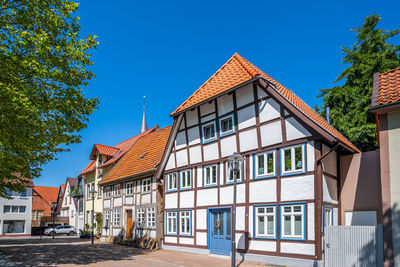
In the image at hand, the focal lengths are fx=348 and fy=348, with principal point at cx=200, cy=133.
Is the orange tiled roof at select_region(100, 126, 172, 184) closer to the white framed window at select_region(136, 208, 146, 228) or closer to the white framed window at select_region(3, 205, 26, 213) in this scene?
the white framed window at select_region(136, 208, 146, 228)

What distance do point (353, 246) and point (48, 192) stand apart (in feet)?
215

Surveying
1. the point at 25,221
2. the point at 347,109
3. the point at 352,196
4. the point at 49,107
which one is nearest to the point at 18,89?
the point at 49,107

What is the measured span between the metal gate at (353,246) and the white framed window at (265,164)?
3.60 meters

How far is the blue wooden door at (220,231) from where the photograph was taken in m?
16.4

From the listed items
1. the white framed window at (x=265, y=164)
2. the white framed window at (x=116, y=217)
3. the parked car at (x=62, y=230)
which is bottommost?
the parked car at (x=62, y=230)

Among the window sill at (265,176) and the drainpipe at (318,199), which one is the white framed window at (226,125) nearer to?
the window sill at (265,176)

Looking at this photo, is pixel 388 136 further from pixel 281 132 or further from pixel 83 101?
pixel 83 101

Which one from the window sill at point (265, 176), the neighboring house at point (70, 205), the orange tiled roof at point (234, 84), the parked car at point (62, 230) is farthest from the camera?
the neighboring house at point (70, 205)

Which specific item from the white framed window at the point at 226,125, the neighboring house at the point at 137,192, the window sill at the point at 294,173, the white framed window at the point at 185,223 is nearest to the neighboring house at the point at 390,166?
the window sill at the point at 294,173

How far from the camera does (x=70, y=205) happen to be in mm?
50750

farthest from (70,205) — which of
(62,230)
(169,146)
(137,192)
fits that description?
(169,146)

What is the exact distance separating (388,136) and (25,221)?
46534 mm

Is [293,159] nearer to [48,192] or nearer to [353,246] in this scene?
[353,246]

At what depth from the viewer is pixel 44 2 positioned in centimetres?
1289
